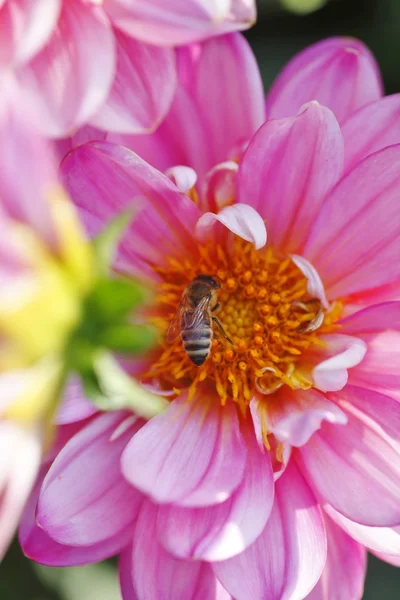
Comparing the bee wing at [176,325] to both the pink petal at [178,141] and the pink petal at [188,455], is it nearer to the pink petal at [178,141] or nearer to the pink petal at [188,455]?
the pink petal at [188,455]

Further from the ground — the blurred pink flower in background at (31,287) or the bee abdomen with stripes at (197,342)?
the blurred pink flower in background at (31,287)

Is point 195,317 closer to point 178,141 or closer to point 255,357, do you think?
point 255,357

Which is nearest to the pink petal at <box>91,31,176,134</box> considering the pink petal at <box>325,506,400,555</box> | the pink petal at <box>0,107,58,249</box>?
the pink petal at <box>0,107,58,249</box>

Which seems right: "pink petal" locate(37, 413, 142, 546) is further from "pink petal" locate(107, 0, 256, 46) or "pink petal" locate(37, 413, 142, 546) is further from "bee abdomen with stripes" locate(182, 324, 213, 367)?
"pink petal" locate(107, 0, 256, 46)

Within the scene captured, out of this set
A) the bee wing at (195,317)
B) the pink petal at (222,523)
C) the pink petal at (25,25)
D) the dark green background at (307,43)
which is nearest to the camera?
the pink petal at (25,25)

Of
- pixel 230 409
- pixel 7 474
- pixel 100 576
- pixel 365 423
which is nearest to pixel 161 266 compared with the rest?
pixel 230 409

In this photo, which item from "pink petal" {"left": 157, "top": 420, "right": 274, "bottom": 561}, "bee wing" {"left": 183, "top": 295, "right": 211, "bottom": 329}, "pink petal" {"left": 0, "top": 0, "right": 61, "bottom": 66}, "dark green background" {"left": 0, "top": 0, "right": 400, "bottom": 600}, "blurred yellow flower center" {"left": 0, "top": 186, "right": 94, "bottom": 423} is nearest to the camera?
"blurred yellow flower center" {"left": 0, "top": 186, "right": 94, "bottom": 423}

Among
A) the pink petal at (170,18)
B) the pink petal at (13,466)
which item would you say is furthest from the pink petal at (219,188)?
the pink petal at (13,466)
